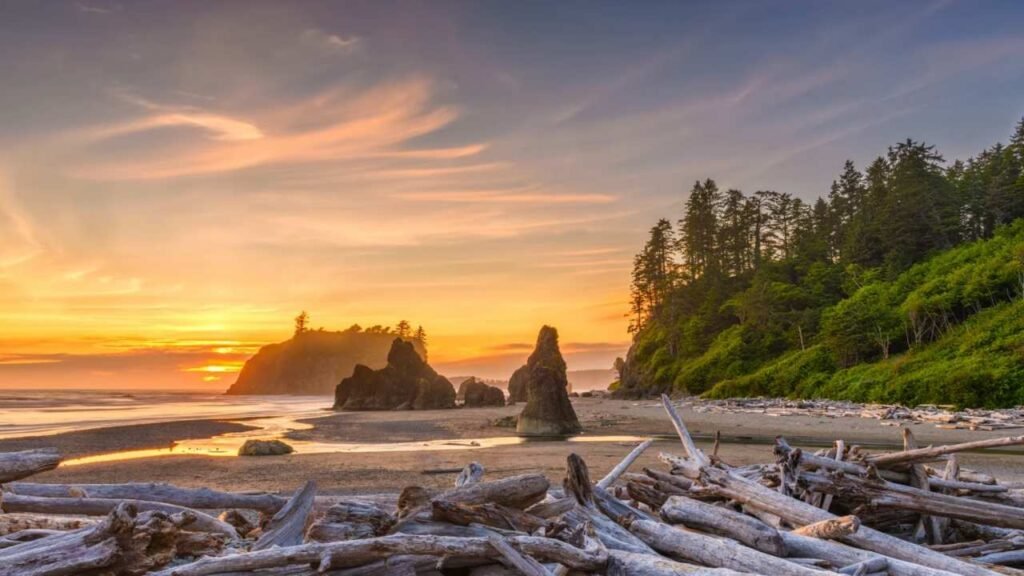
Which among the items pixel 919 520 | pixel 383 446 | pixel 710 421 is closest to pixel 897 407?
pixel 710 421

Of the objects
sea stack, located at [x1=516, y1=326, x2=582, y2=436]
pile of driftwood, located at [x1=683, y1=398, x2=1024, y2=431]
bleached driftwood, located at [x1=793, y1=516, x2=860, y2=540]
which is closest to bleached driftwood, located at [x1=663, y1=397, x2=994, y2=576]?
bleached driftwood, located at [x1=793, y1=516, x2=860, y2=540]

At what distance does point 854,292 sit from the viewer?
2591 inches

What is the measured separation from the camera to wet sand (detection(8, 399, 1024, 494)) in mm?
16203

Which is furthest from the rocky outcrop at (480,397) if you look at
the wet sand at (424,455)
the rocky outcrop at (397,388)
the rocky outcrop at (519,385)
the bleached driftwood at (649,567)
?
the bleached driftwood at (649,567)

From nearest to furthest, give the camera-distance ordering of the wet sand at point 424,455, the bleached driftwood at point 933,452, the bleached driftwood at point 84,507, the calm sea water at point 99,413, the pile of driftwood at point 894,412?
1. the bleached driftwood at point 84,507
2. the bleached driftwood at point 933,452
3. the wet sand at point 424,455
4. the pile of driftwood at point 894,412
5. the calm sea water at point 99,413

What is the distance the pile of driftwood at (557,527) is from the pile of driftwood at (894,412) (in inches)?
940

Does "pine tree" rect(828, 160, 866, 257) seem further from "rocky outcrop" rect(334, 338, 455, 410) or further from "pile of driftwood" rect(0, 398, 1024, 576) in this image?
"pile of driftwood" rect(0, 398, 1024, 576)

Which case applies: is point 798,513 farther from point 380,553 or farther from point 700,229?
point 700,229

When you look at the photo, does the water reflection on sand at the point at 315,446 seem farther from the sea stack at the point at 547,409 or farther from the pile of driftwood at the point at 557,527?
the pile of driftwood at the point at 557,527

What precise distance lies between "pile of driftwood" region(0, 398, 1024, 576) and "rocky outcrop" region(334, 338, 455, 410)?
223ft

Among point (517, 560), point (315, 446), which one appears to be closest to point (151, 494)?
point (517, 560)

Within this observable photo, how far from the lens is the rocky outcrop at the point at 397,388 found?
75.3 m

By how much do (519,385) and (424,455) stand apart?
224 feet

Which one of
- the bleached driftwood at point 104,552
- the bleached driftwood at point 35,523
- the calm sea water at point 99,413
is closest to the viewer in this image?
the bleached driftwood at point 104,552
